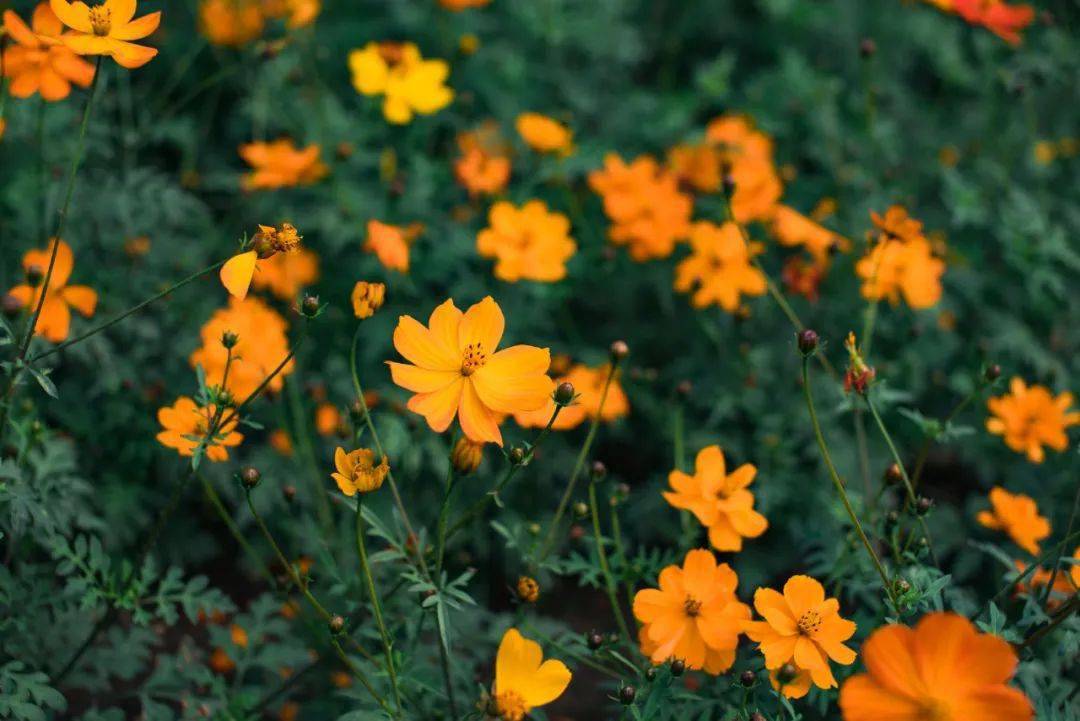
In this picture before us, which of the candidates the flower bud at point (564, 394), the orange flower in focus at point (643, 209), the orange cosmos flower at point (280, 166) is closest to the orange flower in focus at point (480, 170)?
the orange flower in focus at point (643, 209)

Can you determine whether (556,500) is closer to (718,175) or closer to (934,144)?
(718,175)

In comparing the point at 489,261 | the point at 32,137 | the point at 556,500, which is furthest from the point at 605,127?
the point at 32,137

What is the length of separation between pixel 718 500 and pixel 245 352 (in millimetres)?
923

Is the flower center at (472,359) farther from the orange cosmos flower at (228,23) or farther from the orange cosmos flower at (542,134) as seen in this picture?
the orange cosmos flower at (228,23)

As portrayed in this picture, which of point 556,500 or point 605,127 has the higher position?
point 605,127

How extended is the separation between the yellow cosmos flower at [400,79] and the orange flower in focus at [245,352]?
2.70ft

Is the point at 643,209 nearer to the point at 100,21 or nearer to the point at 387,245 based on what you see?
the point at 387,245

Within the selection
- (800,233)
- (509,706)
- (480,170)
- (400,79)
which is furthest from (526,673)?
(400,79)

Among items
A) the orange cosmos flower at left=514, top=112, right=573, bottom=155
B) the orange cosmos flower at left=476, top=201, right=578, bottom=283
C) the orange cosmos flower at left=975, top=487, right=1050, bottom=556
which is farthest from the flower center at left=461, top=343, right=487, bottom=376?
the orange cosmos flower at left=514, top=112, right=573, bottom=155

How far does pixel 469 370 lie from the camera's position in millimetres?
1479

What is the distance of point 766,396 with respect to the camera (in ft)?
8.58

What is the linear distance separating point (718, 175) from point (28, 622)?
210cm

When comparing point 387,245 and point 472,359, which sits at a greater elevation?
point 472,359

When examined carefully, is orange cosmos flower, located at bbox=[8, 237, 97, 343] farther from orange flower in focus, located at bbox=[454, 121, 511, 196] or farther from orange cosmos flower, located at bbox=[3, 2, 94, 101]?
orange flower in focus, located at bbox=[454, 121, 511, 196]
